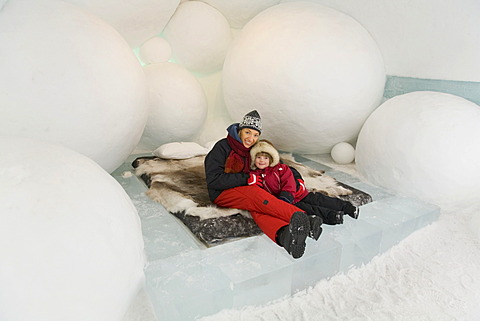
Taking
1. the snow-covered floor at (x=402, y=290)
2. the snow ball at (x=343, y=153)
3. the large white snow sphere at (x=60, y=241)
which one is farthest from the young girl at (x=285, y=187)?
the snow ball at (x=343, y=153)

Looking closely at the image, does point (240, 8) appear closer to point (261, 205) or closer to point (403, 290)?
point (261, 205)

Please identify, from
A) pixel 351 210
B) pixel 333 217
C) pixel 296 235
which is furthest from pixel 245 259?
pixel 351 210

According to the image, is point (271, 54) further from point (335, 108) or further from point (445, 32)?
point (445, 32)

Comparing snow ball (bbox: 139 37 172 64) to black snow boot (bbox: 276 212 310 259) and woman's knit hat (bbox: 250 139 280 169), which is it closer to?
woman's knit hat (bbox: 250 139 280 169)

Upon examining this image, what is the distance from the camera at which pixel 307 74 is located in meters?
3.21

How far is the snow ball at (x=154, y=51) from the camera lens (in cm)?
370

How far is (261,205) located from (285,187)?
25 cm

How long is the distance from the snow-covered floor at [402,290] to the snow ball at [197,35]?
8.71 ft

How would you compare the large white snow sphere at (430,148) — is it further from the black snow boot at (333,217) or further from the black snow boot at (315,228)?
the black snow boot at (315,228)

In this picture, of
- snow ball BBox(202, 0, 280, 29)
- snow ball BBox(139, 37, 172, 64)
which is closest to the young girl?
snow ball BBox(139, 37, 172, 64)

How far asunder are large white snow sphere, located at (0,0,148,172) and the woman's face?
828mm

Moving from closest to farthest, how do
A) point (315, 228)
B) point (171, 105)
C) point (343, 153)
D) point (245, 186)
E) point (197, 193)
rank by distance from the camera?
point (315, 228), point (245, 186), point (197, 193), point (171, 105), point (343, 153)

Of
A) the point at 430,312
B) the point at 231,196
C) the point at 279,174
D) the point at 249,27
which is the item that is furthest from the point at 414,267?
the point at 249,27

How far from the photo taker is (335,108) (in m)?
3.30
